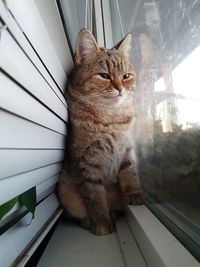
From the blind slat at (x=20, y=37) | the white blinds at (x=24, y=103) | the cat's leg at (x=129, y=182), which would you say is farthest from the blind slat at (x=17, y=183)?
the cat's leg at (x=129, y=182)

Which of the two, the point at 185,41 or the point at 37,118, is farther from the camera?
the point at 185,41

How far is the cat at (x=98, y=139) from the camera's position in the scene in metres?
1.12

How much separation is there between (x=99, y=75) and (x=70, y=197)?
61cm

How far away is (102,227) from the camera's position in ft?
3.16

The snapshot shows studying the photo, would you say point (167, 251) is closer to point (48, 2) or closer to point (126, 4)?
point (48, 2)

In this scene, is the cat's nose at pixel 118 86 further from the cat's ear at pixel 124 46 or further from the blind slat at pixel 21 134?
the blind slat at pixel 21 134

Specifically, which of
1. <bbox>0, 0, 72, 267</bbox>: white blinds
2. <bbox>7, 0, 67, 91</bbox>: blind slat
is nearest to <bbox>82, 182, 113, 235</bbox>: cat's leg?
<bbox>0, 0, 72, 267</bbox>: white blinds

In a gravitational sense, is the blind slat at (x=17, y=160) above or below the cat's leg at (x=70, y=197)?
above

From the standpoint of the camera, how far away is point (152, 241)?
24.8 inches

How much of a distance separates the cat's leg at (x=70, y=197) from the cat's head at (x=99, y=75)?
408mm

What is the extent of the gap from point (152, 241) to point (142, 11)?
3.63 feet

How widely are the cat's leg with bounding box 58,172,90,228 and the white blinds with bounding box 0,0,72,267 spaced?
0.30 m

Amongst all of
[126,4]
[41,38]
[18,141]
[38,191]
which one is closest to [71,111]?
[38,191]

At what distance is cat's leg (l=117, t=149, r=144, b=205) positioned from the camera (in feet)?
3.63
